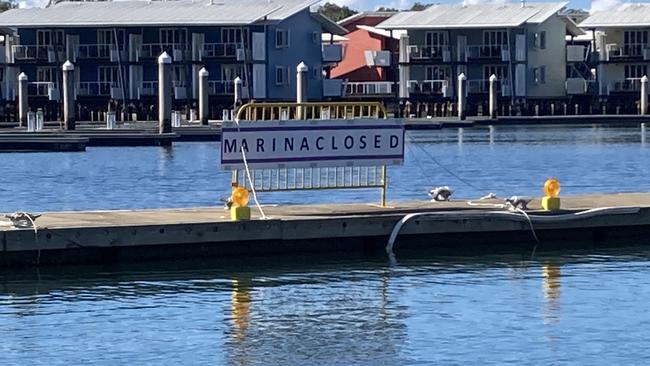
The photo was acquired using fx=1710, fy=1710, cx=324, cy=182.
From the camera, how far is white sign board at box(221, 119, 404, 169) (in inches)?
1152

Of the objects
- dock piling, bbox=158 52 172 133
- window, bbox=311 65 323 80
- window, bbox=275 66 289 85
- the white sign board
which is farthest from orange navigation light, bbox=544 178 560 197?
→ window, bbox=311 65 323 80

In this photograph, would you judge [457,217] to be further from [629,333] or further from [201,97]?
[201,97]

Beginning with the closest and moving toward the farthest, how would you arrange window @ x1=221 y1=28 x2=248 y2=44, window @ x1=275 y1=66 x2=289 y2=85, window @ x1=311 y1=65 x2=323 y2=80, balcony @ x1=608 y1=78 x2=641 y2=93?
window @ x1=221 y1=28 x2=248 y2=44 → window @ x1=275 y1=66 x2=289 y2=85 → window @ x1=311 y1=65 x2=323 y2=80 → balcony @ x1=608 y1=78 x2=641 y2=93

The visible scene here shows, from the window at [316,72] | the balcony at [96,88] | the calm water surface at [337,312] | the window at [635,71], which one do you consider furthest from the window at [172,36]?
the calm water surface at [337,312]

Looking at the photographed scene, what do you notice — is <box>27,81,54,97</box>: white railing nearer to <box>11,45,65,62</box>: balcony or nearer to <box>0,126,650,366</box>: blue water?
<box>11,45,65,62</box>: balcony

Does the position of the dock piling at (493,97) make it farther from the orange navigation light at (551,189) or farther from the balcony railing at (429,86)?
the orange navigation light at (551,189)

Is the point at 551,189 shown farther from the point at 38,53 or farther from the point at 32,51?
the point at 32,51

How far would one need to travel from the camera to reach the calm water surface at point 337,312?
2136cm

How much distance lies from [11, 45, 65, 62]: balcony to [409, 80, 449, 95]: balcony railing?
2251 centimetres

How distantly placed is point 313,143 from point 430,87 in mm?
79251

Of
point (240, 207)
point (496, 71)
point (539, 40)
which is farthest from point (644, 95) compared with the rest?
point (240, 207)

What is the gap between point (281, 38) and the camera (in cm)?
10238


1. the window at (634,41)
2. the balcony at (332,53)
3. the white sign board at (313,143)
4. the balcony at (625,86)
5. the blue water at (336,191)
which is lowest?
the blue water at (336,191)

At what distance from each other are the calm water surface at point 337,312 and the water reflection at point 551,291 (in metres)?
0.03
